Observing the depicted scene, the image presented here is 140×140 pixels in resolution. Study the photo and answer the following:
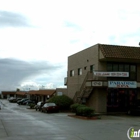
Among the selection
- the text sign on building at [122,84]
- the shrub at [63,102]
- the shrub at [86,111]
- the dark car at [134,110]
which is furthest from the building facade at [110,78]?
the shrub at [86,111]

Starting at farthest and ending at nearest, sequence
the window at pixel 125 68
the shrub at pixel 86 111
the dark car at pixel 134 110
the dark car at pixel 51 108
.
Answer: the dark car at pixel 51 108 < the window at pixel 125 68 < the dark car at pixel 134 110 < the shrub at pixel 86 111

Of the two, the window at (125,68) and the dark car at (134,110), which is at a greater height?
the window at (125,68)

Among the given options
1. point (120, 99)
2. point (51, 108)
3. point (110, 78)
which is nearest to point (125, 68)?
point (110, 78)

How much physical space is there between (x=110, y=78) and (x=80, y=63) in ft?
24.4

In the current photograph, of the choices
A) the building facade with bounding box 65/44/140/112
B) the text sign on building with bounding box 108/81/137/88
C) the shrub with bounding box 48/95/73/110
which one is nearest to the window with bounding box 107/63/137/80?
the building facade with bounding box 65/44/140/112

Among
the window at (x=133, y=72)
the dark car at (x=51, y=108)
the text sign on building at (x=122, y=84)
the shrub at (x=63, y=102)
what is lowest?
the dark car at (x=51, y=108)

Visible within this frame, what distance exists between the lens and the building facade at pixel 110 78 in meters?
32.4

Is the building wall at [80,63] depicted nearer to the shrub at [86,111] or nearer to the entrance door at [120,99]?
the entrance door at [120,99]

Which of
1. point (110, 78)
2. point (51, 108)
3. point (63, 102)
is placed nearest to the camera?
point (110, 78)

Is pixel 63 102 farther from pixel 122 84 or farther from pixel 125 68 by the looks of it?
pixel 122 84

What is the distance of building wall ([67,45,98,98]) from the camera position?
116 feet

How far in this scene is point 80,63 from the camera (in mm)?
40281

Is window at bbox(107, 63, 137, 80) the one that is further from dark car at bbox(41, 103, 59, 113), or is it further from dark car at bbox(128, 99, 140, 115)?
dark car at bbox(41, 103, 59, 113)

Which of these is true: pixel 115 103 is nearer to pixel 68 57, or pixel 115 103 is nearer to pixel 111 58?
pixel 111 58
